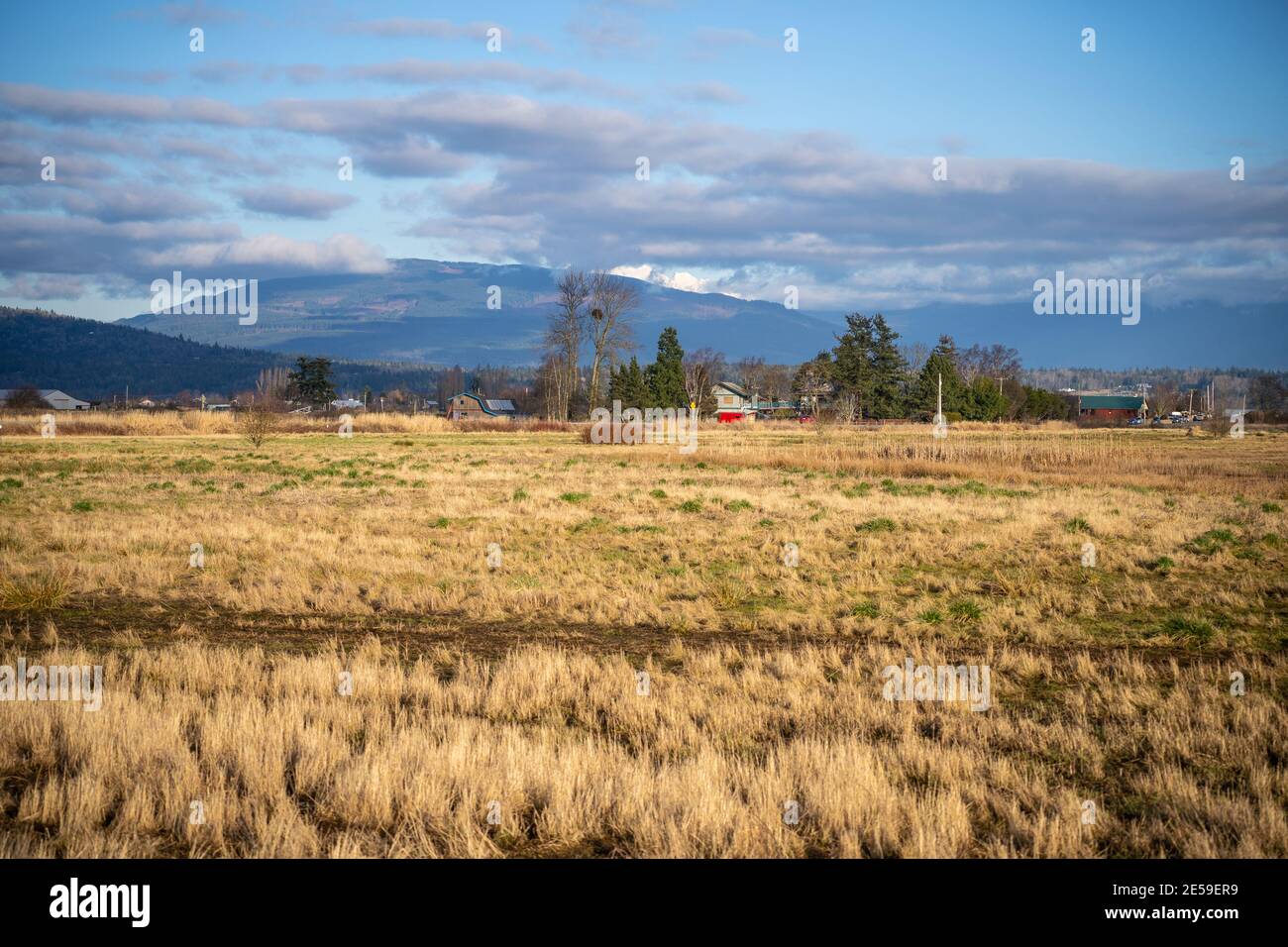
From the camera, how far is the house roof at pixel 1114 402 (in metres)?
147

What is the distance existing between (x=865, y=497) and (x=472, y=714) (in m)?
20.8

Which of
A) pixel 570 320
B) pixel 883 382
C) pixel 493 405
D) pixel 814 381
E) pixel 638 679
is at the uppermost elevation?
pixel 570 320

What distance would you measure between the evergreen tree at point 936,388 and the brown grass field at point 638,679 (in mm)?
75643

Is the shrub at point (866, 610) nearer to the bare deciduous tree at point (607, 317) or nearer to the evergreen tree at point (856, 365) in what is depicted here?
the bare deciduous tree at point (607, 317)

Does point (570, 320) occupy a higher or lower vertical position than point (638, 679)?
higher

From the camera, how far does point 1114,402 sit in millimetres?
150000

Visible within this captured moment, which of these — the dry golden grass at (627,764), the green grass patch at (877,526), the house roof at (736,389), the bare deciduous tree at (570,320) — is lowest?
the dry golden grass at (627,764)

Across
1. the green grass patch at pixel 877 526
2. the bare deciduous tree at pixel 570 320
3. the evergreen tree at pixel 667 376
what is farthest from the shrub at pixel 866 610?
the evergreen tree at pixel 667 376

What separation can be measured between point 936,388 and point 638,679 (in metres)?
95.3

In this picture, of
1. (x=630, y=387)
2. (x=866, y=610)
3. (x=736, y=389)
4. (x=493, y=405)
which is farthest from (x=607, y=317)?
(x=866, y=610)

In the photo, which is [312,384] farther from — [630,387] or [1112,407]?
[1112,407]

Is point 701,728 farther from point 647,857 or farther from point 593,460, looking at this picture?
point 593,460
